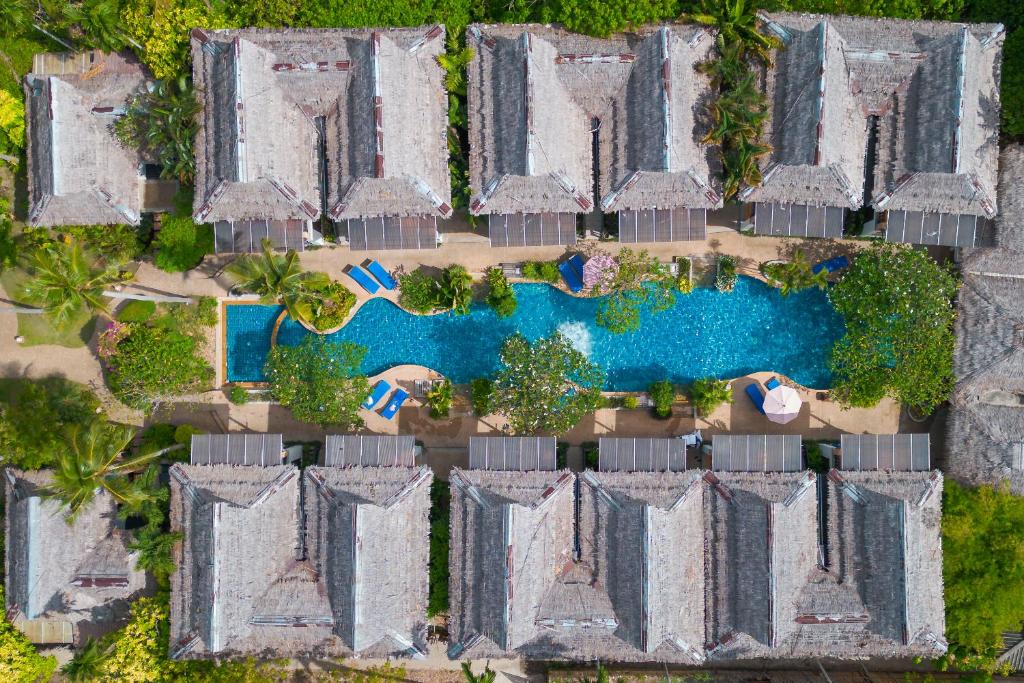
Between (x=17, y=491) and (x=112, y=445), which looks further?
(x=17, y=491)

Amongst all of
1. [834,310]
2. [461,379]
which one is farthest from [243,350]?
[834,310]

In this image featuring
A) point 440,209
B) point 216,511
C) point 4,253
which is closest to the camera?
point 216,511

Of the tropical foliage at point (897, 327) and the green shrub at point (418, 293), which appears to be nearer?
the tropical foliage at point (897, 327)

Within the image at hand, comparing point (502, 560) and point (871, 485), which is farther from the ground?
point (871, 485)

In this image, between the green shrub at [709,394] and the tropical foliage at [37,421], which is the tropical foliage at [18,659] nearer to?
the tropical foliage at [37,421]

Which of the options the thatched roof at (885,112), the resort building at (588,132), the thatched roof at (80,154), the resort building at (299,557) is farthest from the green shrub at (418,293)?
the thatched roof at (885,112)

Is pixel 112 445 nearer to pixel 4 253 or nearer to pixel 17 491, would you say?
pixel 17 491

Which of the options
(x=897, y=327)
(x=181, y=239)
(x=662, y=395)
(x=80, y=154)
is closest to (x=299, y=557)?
(x=181, y=239)
